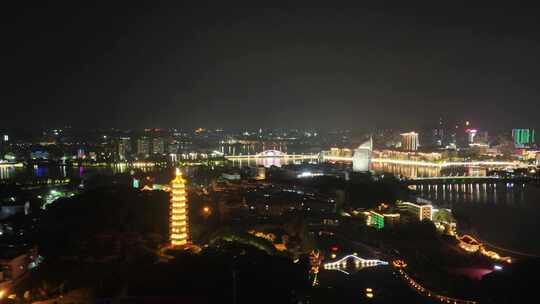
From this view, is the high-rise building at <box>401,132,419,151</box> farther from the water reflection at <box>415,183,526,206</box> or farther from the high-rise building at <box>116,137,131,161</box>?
the high-rise building at <box>116,137,131,161</box>

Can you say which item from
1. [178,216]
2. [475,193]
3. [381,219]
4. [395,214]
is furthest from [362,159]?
[178,216]

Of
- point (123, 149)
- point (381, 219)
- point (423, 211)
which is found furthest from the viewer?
point (123, 149)

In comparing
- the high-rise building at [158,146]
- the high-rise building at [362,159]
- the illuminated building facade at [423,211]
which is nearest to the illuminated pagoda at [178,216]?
the illuminated building facade at [423,211]

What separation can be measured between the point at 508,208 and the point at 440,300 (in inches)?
248

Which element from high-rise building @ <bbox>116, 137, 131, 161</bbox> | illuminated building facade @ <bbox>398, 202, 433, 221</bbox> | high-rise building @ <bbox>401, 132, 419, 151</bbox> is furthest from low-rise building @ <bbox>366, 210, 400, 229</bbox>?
high-rise building @ <bbox>401, 132, 419, 151</bbox>

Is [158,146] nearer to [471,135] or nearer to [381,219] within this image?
[471,135]

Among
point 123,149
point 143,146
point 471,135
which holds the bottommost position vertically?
point 123,149

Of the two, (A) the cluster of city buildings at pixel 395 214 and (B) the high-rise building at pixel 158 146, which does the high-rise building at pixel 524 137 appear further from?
(A) the cluster of city buildings at pixel 395 214

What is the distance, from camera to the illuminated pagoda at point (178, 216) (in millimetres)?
5609

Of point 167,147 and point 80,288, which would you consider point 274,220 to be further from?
point 167,147

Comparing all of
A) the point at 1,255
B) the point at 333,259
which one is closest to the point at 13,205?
the point at 1,255

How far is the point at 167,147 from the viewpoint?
28078 millimetres

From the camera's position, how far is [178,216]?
5645 millimetres

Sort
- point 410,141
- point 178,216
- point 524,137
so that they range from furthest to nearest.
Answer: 1. point 524,137
2. point 410,141
3. point 178,216
